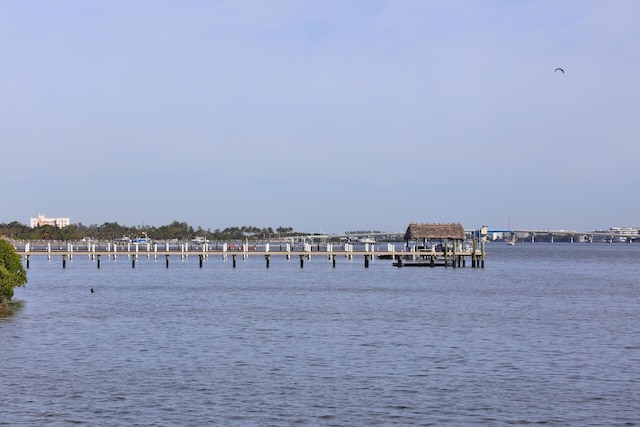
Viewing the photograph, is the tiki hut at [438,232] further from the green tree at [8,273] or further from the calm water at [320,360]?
the green tree at [8,273]

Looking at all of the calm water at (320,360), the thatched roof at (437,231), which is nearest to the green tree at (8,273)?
the calm water at (320,360)

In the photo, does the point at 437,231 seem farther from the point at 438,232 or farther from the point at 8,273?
the point at 8,273

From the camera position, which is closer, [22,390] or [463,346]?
[22,390]

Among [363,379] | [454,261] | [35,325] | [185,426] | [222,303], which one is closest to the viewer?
[185,426]

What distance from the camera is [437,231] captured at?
341 feet

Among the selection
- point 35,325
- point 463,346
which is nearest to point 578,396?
point 463,346

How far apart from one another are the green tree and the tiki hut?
57.8 metres

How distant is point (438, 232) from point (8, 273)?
62.2m

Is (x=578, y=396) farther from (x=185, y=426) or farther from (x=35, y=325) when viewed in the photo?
(x=35, y=325)

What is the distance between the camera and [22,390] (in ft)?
88.3

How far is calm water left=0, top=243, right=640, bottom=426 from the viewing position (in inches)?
961

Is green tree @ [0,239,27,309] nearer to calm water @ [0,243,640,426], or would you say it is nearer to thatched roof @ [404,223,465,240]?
calm water @ [0,243,640,426]

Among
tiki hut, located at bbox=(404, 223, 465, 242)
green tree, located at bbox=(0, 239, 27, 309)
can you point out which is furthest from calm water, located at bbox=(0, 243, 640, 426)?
tiki hut, located at bbox=(404, 223, 465, 242)

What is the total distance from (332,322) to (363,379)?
16347mm
